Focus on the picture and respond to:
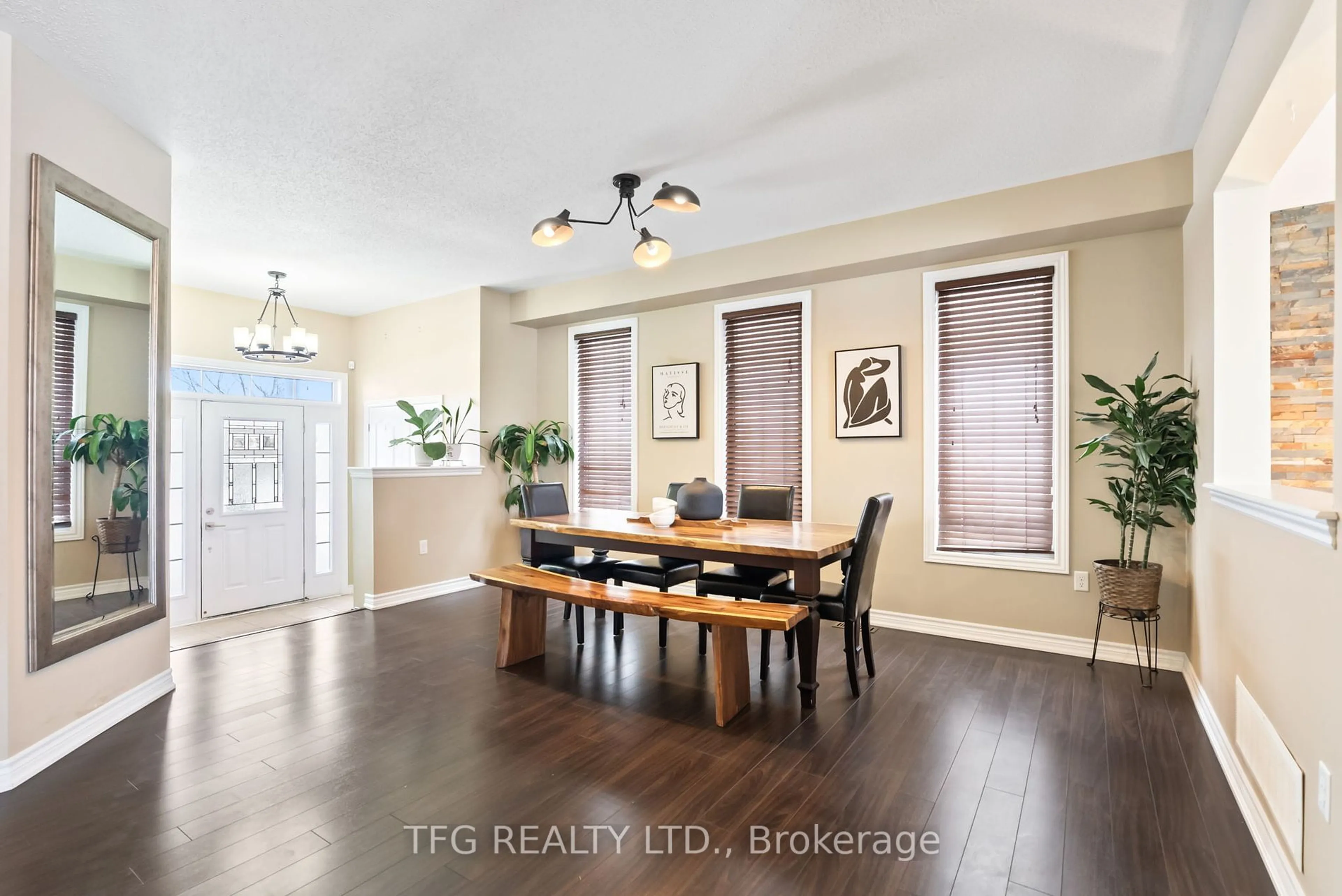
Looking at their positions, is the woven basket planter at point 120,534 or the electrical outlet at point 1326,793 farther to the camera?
the woven basket planter at point 120,534

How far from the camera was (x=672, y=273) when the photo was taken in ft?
16.8

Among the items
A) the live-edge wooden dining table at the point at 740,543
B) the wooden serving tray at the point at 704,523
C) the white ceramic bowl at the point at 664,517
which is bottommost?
the live-edge wooden dining table at the point at 740,543

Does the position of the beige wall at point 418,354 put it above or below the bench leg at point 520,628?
above

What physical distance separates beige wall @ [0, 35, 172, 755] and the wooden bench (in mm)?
1720

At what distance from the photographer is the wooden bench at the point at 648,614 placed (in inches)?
111

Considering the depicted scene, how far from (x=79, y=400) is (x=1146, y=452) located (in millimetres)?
4953

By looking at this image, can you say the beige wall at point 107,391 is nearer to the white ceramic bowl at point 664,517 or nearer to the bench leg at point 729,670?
the white ceramic bowl at point 664,517

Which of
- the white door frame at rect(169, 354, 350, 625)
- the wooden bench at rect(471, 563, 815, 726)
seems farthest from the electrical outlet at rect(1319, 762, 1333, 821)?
the white door frame at rect(169, 354, 350, 625)

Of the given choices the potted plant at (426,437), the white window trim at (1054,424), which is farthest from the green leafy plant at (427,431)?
the white window trim at (1054,424)

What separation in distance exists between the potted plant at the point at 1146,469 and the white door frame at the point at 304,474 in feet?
20.5

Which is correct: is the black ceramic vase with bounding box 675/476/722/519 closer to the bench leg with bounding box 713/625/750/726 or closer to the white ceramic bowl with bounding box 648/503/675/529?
the white ceramic bowl with bounding box 648/503/675/529

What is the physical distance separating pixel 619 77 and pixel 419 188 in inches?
66.5

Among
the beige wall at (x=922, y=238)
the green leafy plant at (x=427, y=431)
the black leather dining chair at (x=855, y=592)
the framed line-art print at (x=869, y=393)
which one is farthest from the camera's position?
the green leafy plant at (x=427, y=431)

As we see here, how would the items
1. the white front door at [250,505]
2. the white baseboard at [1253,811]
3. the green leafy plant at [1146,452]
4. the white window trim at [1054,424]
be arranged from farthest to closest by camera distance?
the white front door at [250,505], the white window trim at [1054,424], the green leafy plant at [1146,452], the white baseboard at [1253,811]
